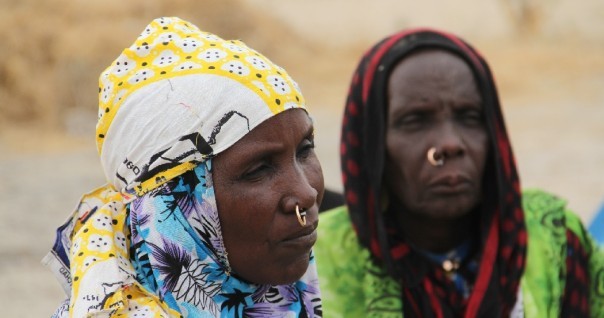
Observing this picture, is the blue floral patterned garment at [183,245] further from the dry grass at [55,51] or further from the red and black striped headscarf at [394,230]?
the dry grass at [55,51]

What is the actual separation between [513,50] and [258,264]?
17.9 m

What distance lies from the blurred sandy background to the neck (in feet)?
13.3

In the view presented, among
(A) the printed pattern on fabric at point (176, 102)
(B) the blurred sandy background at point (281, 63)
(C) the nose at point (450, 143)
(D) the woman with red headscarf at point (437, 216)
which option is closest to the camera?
(A) the printed pattern on fabric at point (176, 102)

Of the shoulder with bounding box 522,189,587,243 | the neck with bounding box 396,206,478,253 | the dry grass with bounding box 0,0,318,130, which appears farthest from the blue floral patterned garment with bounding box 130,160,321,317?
the dry grass with bounding box 0,0,318,130

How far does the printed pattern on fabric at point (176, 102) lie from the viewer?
2303mm

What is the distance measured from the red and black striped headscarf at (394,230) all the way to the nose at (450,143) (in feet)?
0.52

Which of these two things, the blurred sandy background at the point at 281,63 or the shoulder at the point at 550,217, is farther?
the blurred sandy background at the point at 281,63

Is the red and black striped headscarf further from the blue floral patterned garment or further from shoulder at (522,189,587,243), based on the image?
the blue floral patterned garment

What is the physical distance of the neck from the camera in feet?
12.7

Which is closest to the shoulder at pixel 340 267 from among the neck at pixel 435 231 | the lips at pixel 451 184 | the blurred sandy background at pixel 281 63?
the neck at pixel 435 231

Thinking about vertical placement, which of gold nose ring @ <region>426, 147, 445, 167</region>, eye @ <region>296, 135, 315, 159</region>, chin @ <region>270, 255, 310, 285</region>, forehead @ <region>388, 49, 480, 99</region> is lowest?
chin @ <region>270, 255, 310, 285</region>

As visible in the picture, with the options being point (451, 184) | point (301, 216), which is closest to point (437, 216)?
point (451, 184)

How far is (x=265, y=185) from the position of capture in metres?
2.32

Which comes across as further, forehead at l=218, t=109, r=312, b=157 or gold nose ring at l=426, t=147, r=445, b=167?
gold nose ring at l=426, t=147, r=445, b=167
